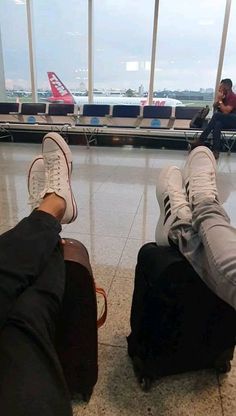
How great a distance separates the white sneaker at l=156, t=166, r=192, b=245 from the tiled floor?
463 millimetres

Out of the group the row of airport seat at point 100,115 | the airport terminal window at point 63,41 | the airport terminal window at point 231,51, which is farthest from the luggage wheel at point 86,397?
the airport terminal window at point 63,41

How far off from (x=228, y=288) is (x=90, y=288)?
37 cm

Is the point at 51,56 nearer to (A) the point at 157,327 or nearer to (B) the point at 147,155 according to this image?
(B) the point at 147,155

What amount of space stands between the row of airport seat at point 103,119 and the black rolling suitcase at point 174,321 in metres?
4.73

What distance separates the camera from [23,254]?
0.69 meters

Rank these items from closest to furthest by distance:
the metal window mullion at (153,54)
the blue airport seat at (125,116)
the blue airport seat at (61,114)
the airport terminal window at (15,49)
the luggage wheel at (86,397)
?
the luggage wheel at (86,397), the blue airport seat at (125,116), the blue airport seat at (61,114), the metal window mullion at (153,54), the airport terminal window at (15,49)

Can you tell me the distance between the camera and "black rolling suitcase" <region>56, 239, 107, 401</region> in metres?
0.79

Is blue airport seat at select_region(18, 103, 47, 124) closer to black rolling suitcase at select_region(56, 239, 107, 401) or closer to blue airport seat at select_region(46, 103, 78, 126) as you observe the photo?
blue airport seat at select_region(46, 103, 78, 126)

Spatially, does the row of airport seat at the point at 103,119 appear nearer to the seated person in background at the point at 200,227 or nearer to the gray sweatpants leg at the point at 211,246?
the seated person in background at the point at 200,227

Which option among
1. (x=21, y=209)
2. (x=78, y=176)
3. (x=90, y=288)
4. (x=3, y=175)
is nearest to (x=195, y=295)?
(x=90, y=288)

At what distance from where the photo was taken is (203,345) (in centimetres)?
89

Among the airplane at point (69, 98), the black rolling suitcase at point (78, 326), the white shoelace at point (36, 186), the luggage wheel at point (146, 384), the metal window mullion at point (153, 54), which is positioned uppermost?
the metal window mullion at point (153, 54)

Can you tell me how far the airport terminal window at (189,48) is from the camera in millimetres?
5793

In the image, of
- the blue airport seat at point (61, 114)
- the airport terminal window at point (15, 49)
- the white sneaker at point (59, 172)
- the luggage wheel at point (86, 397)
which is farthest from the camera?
the airport terminal window at point (15, 49)
